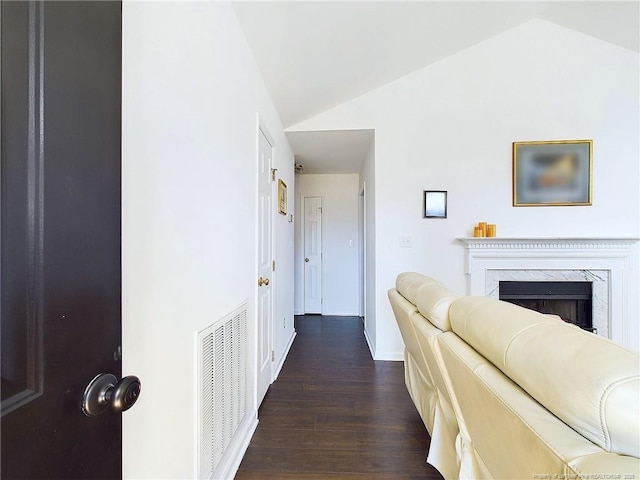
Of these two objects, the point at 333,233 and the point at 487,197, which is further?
the point at 333,233

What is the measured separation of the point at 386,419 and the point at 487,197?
7.58ft

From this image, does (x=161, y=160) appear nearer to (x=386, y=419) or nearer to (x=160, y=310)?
(x=160, y=310)

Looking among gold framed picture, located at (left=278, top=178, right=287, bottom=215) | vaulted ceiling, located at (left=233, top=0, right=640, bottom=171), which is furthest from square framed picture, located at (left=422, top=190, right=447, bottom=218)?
gold framed picture, located at (left=278, top=178, right=287, bottom=215)

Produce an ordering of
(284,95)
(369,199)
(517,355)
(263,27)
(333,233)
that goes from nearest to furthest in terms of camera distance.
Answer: (517,355)
(263,27)
(284,95)
(369,199)
(333,233)

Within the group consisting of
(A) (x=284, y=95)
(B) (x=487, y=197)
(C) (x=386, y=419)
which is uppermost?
(A) (x=284, y=95)

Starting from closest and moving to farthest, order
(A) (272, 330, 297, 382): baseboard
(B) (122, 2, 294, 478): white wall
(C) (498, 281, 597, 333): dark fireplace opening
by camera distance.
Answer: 1. (B) (122, 2, 294, 478): white wall
2. (A) (272, 330, 297, 382): baseboard
3. (C) (498, 281, 597, 333): dark fireplace opening

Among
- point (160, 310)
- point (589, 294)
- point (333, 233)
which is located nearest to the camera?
point (160, 310)

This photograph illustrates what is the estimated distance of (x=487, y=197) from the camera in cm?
292

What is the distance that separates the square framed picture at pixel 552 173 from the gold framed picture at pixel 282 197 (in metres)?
2.34

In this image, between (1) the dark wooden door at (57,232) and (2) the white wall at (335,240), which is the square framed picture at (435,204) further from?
(1) the dark wooden door at (57,232)

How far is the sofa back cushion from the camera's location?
49 cm

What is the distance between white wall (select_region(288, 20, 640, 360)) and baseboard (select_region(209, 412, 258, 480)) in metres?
1.61

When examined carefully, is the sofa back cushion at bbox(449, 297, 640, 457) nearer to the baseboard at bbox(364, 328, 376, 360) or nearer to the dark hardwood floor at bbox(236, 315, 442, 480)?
the dark hardwood floor at bbox(236, 315, 442, 480)

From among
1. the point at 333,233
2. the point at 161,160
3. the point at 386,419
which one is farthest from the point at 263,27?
the point at 333,233
